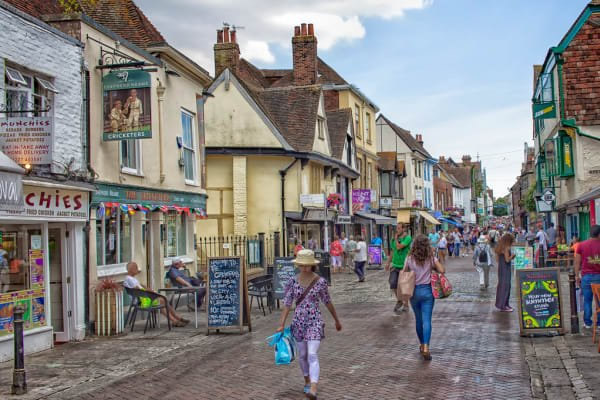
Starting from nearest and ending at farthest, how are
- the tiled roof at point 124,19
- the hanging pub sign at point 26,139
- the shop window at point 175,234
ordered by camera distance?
the hanging pub sign at point 26,139 → the tiled roof at point 124,19 → the shop window at point 175,234

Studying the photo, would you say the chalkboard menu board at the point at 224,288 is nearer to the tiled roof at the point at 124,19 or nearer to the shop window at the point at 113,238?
the shop window at the point at 113,238

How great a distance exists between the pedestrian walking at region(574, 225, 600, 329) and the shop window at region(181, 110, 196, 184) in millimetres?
10657

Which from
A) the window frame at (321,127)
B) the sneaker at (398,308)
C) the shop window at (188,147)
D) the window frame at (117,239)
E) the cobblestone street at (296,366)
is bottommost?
the cobblestone street at (296,366)

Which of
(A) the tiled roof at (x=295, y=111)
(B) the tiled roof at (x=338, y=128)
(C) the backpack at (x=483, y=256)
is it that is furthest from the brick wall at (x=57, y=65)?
(B) the tiled roof at (x=338, y=128)

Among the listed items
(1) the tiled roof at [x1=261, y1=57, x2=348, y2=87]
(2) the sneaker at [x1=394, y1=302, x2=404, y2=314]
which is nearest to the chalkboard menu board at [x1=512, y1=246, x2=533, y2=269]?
(2) the sneaker at [x1=394, y1=302, x2=404, y2=314]

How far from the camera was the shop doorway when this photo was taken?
12477mm

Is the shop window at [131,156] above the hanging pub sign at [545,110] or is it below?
below

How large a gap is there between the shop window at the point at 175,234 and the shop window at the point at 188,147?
3.47 ft

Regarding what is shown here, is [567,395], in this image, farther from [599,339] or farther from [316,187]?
[316,187]

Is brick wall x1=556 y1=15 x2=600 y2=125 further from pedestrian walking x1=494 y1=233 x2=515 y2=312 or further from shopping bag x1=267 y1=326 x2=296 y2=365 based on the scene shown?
shopping bag x1=267 y1=326 x2=296 y2=365

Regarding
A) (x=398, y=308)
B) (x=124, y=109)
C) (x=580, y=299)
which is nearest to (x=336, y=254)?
(x=398, y=308)

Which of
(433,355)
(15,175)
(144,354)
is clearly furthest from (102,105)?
(433,355)

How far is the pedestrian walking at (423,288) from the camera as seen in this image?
9.38 meters

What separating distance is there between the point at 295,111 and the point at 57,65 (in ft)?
68.1
